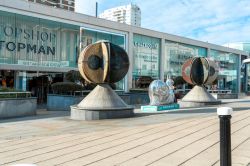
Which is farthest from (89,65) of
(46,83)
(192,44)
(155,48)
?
(192,44)

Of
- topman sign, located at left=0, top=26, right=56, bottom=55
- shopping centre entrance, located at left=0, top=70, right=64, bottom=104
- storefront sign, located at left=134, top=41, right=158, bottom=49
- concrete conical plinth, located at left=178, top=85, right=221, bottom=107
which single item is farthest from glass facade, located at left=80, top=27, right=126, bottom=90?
concrete conical plinth, located at left=178, top=85, right=221, bottom=107

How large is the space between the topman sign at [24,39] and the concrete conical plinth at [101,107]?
12490 mm

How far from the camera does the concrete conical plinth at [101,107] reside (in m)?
13.0

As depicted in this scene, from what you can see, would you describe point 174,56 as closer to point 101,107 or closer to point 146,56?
point 146,56

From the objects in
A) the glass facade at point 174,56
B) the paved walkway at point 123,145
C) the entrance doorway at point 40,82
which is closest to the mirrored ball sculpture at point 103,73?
the paved walkway at point 123,145

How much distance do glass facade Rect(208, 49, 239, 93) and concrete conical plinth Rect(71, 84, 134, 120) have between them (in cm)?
3626

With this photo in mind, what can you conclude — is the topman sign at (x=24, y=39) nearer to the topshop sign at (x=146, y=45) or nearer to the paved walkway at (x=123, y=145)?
the topshop sign at (x=146, y=45)

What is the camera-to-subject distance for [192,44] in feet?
139

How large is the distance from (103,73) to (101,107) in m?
1.57

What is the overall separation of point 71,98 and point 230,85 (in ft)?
127

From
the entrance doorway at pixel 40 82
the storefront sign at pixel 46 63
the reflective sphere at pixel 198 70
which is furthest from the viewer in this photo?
the entrance doorway at pixel 40 82

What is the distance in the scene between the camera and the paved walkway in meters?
6.18

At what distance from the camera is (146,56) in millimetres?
35531

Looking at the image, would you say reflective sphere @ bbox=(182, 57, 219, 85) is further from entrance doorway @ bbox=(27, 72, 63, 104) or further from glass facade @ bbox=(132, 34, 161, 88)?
glass facade @ bbox=(132, 34, 161, 88)
